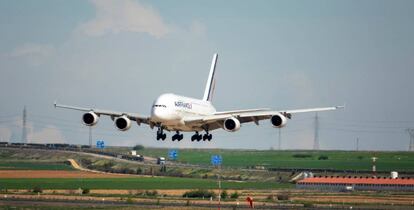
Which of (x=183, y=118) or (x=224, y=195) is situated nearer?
(x=183, y=118)

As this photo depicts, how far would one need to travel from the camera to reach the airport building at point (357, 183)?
179m

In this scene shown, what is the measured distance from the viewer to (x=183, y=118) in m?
136

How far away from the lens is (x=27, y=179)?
609ft

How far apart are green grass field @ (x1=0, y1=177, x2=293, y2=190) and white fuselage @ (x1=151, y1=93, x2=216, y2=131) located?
35482 millimetres

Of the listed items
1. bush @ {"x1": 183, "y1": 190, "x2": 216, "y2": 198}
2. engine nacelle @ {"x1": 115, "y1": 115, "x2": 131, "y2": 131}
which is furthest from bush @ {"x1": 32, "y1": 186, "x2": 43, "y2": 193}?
engine nacelle @ {"x1": 115, "y1": 115, "x2": 131, "y2": 131}

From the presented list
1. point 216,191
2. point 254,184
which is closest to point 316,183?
point 254,184

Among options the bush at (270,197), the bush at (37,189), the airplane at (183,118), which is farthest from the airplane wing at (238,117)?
the bush at (37,189)

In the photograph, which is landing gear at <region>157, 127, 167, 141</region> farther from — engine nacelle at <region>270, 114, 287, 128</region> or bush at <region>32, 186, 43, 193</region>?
bush at <region>32, 186, 43, 193</region>

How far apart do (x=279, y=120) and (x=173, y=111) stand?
1301 cm

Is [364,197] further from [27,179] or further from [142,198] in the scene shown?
[27,179]

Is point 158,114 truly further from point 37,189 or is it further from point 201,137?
point 37,189

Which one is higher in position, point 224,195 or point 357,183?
point 357,183

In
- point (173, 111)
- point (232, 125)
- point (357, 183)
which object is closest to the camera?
point (173, 111)

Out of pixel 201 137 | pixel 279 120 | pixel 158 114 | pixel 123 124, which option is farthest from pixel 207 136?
pixel 158 114
